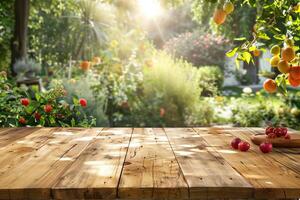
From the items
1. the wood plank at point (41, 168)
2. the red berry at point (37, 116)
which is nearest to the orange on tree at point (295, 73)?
the wood plank at point (41, 168)

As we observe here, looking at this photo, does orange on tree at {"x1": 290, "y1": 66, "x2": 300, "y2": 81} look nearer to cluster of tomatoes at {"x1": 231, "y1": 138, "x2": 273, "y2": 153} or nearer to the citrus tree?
the citrus tree

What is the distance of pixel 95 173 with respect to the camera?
164 cm

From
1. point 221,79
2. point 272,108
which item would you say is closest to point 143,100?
point 272,108

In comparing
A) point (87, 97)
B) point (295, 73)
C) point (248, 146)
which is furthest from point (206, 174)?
point (87, 97)

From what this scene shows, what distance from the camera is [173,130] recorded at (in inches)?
114

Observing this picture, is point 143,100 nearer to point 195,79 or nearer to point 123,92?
point 123,92

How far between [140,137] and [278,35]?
99 cm

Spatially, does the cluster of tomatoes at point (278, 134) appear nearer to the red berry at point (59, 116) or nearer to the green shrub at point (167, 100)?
the red berry at point (59, 116)

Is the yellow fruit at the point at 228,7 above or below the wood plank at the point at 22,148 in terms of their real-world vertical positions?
above

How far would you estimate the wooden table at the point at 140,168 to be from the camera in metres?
1.44

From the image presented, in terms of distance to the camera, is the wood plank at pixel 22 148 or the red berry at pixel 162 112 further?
the red berry at pixel 162 112

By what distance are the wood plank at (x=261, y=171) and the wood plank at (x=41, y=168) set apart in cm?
71

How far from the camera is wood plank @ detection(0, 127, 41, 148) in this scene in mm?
2405

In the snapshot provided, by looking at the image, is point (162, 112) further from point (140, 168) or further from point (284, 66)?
point (140, 168)
